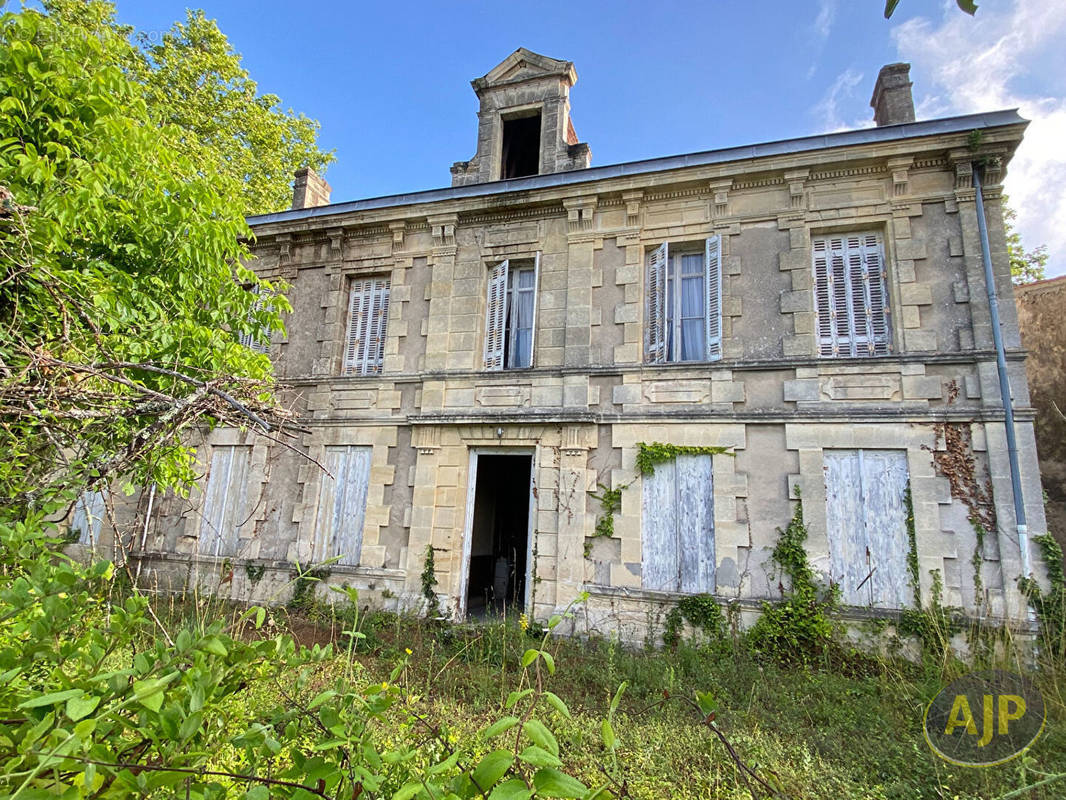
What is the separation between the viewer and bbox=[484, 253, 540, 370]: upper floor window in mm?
8594

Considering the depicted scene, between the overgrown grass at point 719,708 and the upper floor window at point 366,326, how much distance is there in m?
4.08

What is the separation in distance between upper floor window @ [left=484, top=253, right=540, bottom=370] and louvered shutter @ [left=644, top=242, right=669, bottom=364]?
1.78m

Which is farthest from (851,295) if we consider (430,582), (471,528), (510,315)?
(430,582)

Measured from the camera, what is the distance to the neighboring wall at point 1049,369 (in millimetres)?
8414

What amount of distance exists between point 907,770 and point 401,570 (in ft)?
20.7

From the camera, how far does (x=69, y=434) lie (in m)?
2.57

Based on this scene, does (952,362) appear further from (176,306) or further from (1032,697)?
(176,306)

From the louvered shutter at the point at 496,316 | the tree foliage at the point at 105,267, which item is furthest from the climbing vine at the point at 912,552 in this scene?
the tree foliage at the point at 105,267

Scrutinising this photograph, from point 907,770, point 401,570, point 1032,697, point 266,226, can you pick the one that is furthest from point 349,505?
point 1032,697

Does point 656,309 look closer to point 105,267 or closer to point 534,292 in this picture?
point 534,292

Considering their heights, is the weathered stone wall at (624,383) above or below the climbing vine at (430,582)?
above

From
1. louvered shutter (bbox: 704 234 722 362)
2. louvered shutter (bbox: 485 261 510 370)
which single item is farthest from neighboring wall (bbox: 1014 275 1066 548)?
louvered shutter (bbox: 485 261 510 370)

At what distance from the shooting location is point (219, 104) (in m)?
13.7

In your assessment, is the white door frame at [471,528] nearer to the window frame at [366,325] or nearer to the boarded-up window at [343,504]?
the boarded-up window at [343,504]
